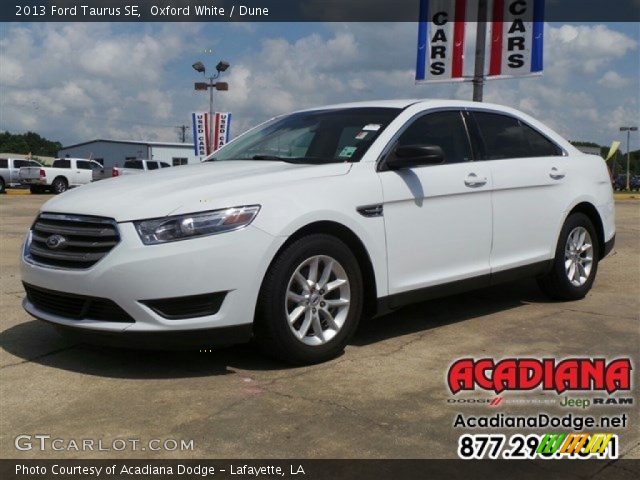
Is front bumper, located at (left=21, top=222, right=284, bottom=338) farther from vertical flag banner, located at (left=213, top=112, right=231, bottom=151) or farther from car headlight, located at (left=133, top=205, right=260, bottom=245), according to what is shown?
vertical flag banner, located at (left=213, top=112, right=231, bottom=151)

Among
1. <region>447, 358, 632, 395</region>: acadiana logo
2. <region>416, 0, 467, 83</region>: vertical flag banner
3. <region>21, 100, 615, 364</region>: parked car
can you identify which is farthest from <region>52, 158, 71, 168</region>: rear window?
<region>447, 358, 632, 395</region>: acadiana logo

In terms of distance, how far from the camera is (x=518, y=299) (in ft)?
19.8

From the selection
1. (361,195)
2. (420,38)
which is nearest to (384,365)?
(361,195)

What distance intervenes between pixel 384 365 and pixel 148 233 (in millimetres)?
1559

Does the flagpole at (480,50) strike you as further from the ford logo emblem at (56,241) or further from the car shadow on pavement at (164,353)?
the ford logo emblem at (56,241)

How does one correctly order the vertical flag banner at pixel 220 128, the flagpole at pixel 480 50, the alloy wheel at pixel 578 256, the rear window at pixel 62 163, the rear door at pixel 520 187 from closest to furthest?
the rear door at pixel 520 187 < the alloy wheel at pixel 578 256 < the flagpole at pixel 480 50 < the vertical flag banner at pixel 220 128 < the rear window at pixel 62 163

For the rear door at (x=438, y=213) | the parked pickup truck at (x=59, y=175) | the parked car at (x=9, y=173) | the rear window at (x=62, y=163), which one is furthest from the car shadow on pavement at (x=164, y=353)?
the rear window at (x=62, y=163)

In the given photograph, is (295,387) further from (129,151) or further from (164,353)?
(129,151)

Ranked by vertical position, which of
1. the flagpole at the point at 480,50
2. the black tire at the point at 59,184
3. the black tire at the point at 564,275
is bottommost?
the black tire at the point at 59,184

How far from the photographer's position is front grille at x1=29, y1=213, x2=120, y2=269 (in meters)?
3.77

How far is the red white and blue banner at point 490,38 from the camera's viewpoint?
12.1 metres

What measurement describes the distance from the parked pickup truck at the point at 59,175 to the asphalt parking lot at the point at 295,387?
82.9ft

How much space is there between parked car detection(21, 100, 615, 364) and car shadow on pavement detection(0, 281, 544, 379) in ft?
0.92

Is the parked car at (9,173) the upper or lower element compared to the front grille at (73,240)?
lower
